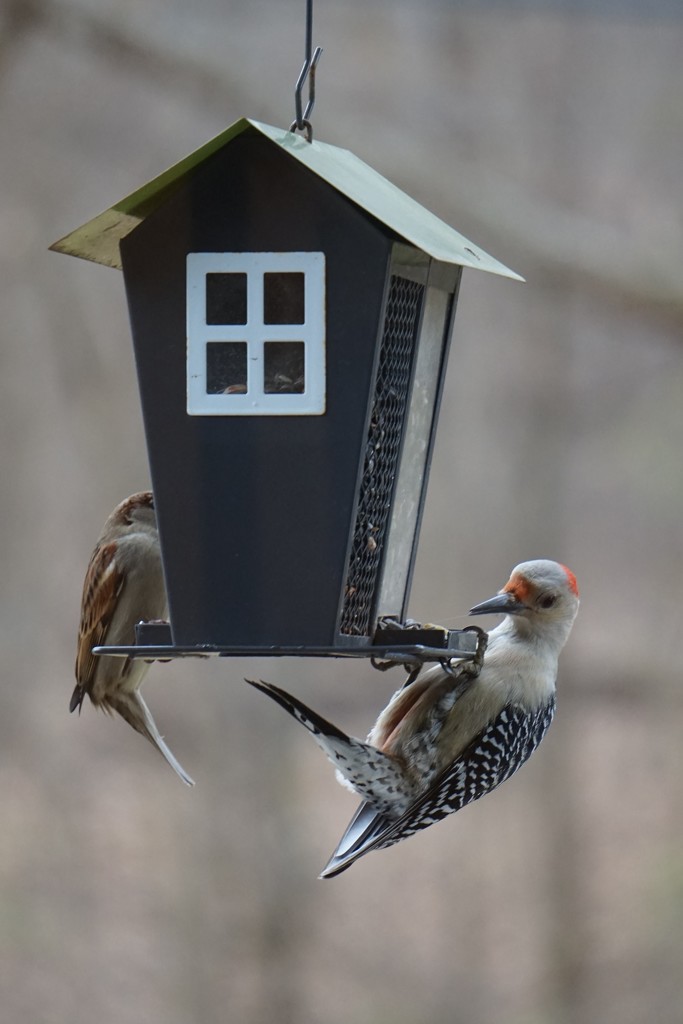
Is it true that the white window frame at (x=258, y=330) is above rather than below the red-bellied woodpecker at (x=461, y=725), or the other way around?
above

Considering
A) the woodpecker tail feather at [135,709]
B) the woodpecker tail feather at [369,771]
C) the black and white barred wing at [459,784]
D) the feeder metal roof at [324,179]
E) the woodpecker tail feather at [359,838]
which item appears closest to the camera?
the feeder metal roof at [324,179]

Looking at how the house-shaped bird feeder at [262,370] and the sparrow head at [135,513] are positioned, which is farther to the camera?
the sparrow head at [135,513]

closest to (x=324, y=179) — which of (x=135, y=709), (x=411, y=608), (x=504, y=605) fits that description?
(x=504, y=605)

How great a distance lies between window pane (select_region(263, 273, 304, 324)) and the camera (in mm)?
3143

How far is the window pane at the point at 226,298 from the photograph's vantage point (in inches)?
124

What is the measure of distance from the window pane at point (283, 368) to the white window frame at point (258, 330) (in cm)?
1

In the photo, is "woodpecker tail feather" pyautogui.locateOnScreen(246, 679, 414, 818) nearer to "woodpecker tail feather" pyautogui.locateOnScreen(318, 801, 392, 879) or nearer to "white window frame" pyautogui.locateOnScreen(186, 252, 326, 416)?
"woodpecker tail feather" pyautogui.locateOnScreen(318, 801, 392, 879)

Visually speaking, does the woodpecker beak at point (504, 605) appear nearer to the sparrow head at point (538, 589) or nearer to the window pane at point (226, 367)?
the sparrow head at point (538, 589)

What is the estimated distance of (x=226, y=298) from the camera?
10.4 ft

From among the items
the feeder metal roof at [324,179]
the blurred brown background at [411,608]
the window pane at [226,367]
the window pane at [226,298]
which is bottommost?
the blurred brown background at [411,608]

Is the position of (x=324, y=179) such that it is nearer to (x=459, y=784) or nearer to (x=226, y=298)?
(x=226, y=298)

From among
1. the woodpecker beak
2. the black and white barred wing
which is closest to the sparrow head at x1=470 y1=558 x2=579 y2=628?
the woodpecker beak

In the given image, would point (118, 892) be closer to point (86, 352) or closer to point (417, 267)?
point (86, 352)

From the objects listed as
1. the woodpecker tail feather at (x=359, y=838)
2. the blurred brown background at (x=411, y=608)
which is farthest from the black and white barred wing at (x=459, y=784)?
the blurred brown background at (x=411, y=608)
